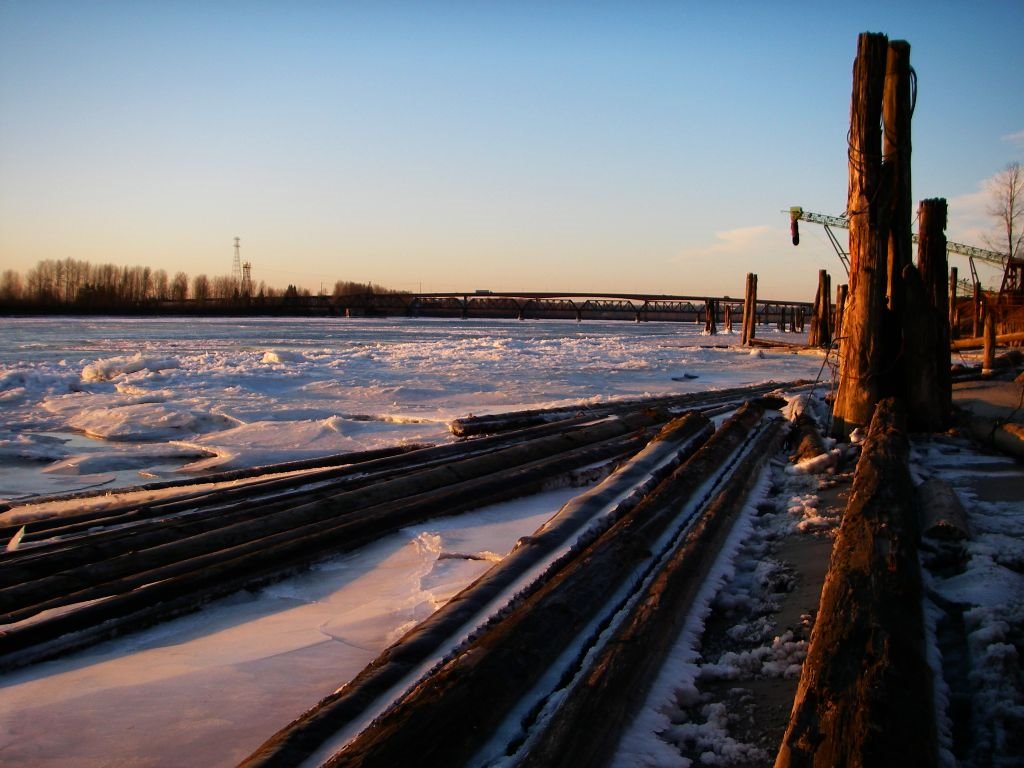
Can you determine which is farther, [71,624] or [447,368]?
[447,368]

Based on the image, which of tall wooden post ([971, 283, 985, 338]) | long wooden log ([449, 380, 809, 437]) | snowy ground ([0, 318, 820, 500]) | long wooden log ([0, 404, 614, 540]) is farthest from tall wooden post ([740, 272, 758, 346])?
long wooden log ([0, 404, 614, 540])

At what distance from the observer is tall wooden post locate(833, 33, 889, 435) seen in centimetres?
665

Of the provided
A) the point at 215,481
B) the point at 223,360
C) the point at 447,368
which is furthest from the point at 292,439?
the point at 223,360

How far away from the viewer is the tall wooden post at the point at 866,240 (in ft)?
21.8

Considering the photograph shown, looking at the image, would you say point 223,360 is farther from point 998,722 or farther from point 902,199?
point 998,722

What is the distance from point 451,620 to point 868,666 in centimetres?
140

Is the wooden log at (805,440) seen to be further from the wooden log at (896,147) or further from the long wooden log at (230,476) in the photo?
the long wooden log at (230,476)

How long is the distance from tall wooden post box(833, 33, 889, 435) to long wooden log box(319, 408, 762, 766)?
12.9ft

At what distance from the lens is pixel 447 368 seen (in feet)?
58.1

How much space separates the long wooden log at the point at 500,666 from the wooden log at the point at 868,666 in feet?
2.46

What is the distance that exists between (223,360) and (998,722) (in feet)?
59.3

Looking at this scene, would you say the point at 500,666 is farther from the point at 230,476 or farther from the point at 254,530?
the point at 230,476

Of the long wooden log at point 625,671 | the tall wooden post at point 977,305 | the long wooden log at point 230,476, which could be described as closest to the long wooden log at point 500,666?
the long wooden log at point 625,671

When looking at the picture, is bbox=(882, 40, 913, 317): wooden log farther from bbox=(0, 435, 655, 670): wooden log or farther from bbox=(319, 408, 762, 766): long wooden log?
bbox=(319, 408, 762, 766): long wooden log
